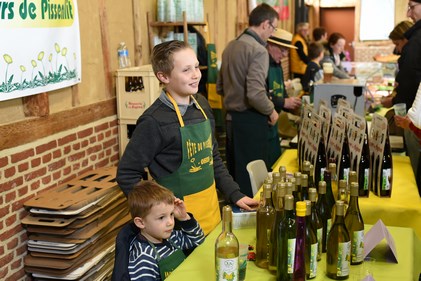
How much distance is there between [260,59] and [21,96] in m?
2.27

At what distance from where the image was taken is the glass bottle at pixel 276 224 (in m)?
1.99

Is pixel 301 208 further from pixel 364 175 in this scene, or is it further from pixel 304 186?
pixel 364 175

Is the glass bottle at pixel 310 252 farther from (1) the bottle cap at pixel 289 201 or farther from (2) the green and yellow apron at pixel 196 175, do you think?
(2) the green and yellow apron at pixel 196 175

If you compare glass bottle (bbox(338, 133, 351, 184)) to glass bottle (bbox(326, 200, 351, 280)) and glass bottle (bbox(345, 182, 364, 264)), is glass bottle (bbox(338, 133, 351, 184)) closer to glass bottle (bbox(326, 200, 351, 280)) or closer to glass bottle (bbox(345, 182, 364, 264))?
glass bottle (bbox(345, 182, 364, 264))

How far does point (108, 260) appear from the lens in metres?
3.78

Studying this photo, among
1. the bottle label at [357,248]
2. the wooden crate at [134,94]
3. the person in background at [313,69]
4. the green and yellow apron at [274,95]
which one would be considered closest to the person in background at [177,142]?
the bottle label at [357,248]

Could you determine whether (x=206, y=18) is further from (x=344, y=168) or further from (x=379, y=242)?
(x=379, y=242)

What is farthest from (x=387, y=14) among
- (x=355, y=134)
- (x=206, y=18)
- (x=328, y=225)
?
(x=328, y=225)

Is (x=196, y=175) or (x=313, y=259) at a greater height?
(x=196, y=175)

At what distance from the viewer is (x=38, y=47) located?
3477mm

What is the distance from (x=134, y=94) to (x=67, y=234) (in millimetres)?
1403

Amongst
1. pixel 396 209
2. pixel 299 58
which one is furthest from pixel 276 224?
pixel 299 58

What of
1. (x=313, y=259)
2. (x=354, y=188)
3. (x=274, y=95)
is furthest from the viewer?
(x=274, y=95)

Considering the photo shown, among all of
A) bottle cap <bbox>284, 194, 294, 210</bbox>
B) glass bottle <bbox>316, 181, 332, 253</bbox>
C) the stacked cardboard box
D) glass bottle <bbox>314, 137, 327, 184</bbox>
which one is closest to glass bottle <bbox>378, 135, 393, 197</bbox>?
glass bottle <bbox>314, 137, 327, 184</bbox>
